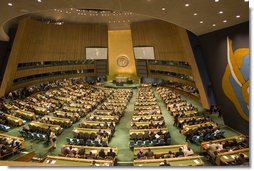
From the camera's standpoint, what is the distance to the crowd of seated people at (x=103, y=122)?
9.65m

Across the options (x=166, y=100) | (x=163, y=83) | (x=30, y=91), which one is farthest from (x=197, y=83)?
(x=30, y=91)

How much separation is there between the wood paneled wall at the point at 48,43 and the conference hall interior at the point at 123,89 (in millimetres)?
98

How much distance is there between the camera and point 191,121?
1160cm

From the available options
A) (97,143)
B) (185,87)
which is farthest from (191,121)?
(185,87)

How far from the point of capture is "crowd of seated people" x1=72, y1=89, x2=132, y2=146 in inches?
380

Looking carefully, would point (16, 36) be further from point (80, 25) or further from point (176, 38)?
point (176, 38)

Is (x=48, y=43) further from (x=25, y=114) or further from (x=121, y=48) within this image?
(x=25, y=114)

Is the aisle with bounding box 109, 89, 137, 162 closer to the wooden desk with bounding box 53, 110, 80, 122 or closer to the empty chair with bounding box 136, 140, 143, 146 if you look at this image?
the empty chair with bounding box 136, 140, 143, 146

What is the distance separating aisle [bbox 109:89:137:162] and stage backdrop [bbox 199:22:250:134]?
317cm

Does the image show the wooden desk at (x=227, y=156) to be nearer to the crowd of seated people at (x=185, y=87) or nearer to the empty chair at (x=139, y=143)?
the empty chair at (x=139, y=143)

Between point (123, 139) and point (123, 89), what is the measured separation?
840cm

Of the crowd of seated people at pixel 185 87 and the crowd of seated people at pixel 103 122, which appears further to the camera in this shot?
the crowd of seated people at pixel 185 87

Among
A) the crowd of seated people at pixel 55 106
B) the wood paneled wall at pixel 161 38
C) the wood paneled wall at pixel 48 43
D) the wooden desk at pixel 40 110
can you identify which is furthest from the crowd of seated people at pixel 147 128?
the wood paneled wall at pixel 161 38

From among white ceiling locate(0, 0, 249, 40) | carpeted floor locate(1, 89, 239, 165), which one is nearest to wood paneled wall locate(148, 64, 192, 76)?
carpeted floor locate(1, 89, 239, 165)
